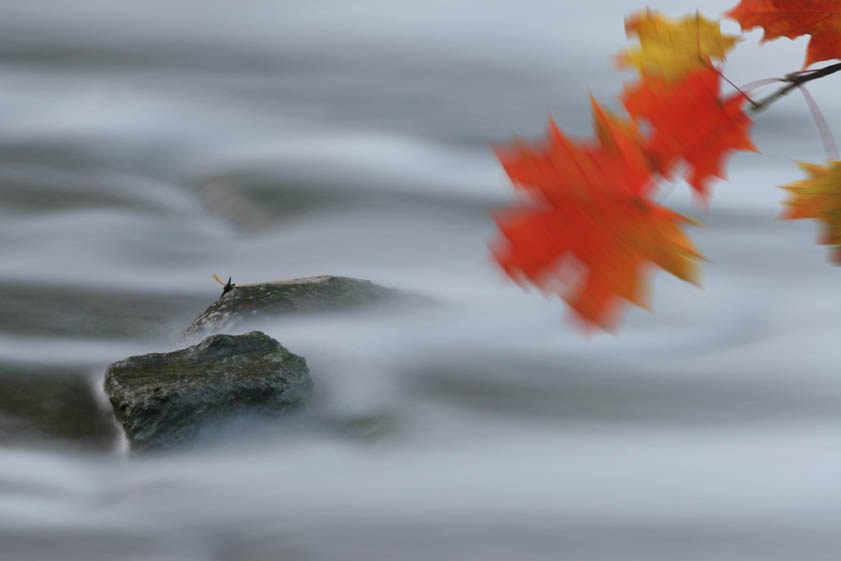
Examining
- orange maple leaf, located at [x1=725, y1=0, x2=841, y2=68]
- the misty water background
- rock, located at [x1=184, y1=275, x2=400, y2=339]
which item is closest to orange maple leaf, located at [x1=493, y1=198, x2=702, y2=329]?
orange maple leaf, located at [x1=725, y1=0, x2=841, y2=68]

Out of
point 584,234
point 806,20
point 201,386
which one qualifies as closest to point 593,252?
point 584,234

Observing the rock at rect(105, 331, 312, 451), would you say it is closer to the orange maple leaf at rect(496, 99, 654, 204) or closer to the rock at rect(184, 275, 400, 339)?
the rock at rect(184, 275, 400, 339)

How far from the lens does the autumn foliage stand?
0.27m

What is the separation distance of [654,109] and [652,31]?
37 millimetres

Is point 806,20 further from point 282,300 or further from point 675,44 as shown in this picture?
point 282,300

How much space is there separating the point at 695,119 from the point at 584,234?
0.07m

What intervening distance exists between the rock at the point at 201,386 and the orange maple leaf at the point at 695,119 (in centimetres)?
99

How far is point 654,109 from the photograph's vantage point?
31 centimetres

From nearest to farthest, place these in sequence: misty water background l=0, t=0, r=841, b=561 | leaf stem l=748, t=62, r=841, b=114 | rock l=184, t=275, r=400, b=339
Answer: leaf stem l=748, t=62, r=841, b=114
misty water background l=0, t=0, r=841, b=561
rock l=184, t=275, r=400, b=339

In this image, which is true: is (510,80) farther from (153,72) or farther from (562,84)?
(153,72)

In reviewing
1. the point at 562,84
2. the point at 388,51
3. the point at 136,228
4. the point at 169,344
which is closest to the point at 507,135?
the point at 562,84

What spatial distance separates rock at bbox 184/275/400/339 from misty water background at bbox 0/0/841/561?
0.11 ft

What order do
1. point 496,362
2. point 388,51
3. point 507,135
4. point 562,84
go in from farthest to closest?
point 388,51, point 562,84, point 507,135, point 496,362

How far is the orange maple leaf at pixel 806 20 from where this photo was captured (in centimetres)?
35
